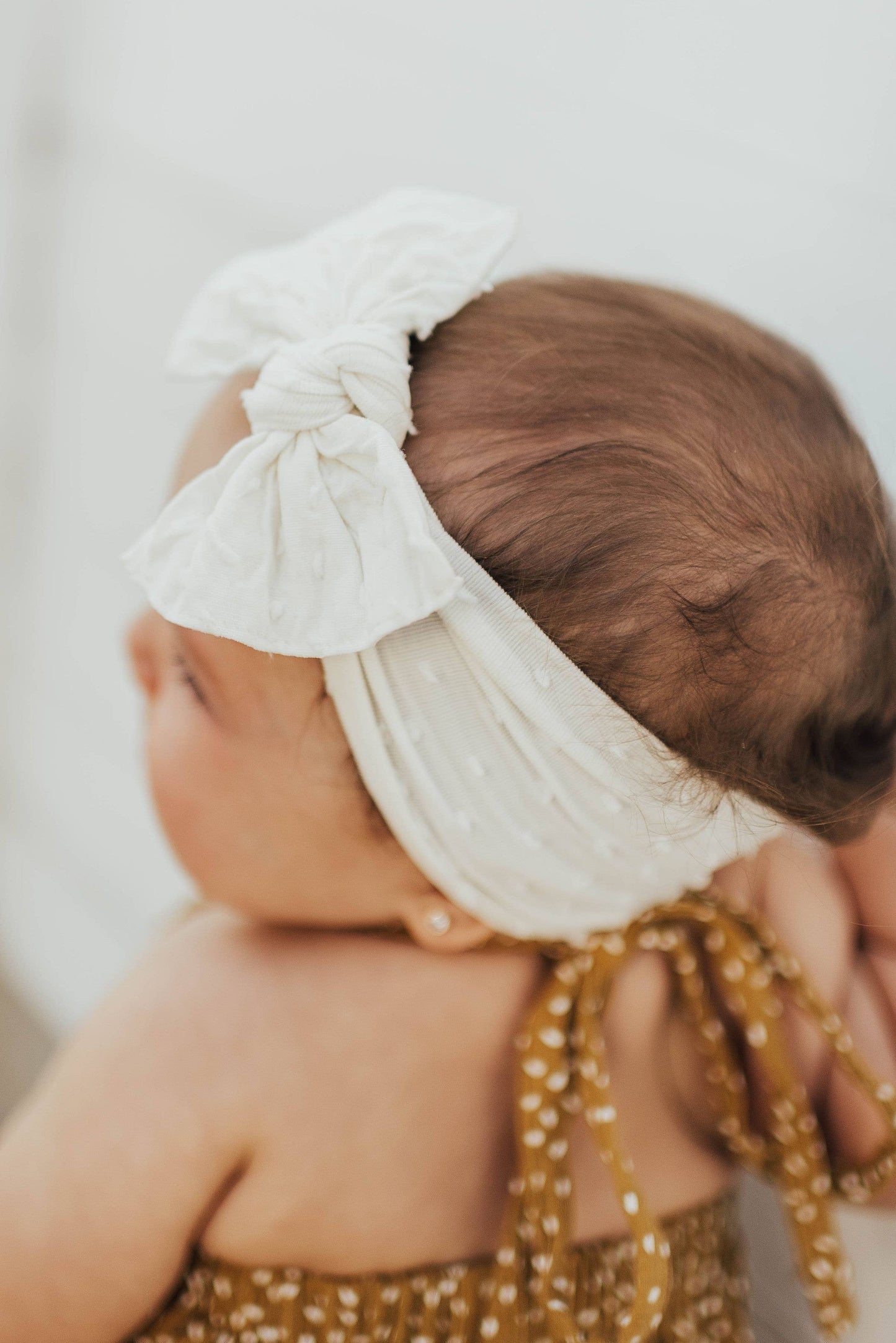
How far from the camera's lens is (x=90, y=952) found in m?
1.51

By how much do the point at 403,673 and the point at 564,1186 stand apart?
0.35m

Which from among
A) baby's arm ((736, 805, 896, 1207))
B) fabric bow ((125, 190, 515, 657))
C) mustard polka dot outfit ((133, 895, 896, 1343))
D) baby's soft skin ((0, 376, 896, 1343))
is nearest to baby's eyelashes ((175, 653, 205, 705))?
baby's soft skin ((0, 376, 896, 1343))

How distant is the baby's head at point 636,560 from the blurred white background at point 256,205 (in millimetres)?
138

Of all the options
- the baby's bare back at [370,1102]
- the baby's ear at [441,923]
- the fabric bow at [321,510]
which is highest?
the fabric bow at [321,510]

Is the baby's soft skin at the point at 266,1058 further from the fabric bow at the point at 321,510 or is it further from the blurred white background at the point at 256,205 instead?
the blurred white background at the point at 256,205

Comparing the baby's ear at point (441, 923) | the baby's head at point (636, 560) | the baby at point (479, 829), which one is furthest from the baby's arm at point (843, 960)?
the baby's ear at point (441, 923)

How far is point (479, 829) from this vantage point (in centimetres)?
63

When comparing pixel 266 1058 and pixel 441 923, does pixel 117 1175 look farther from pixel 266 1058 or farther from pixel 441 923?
pixel 441 923

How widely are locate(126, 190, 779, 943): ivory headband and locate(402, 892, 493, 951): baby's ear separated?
23 millimetres

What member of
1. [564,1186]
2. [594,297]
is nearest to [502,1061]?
[564,1186]

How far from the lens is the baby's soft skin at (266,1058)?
2.12 ft

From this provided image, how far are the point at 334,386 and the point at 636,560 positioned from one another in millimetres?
179


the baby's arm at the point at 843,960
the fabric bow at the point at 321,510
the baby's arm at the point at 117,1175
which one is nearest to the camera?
the fabric bow at the point at 321,510

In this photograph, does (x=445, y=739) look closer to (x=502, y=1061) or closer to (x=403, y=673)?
(x=403, y=673)
